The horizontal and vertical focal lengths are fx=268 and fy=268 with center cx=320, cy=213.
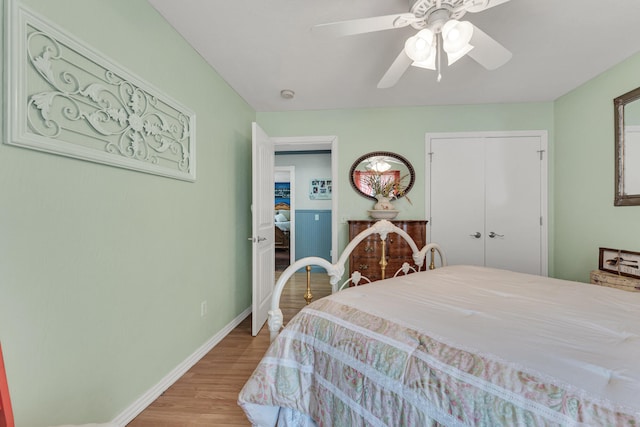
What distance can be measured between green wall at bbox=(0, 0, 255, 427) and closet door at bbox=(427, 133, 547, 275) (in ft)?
8.17

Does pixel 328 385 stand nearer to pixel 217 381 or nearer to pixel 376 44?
pixel 217 381

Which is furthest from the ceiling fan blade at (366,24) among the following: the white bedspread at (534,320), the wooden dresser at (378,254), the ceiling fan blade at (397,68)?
the wooden dresser at (378,254)

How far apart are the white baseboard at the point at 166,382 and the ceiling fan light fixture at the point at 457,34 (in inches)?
88.3

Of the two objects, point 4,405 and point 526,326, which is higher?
point 526,326

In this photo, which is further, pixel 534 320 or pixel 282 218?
pixel 282 218

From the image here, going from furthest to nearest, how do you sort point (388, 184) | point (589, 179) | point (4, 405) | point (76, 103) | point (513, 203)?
point (388, 184) < point (513, 203) < point (589, 179) < point (76, 103) < point (4, 405)

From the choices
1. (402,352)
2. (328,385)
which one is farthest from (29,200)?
(402,352)

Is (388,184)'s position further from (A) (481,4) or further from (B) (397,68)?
(A) (481,4)

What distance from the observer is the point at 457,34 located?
1271 mm

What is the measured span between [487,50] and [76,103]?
2.01 meters

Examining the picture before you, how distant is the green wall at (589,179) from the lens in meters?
2.20

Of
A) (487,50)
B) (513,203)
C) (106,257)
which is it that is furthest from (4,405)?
(513,203)

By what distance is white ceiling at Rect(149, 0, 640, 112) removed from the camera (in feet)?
5.30

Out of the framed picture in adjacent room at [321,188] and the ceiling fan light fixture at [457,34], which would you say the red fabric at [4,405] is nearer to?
the ceiling fan light fixture at [457,34]
